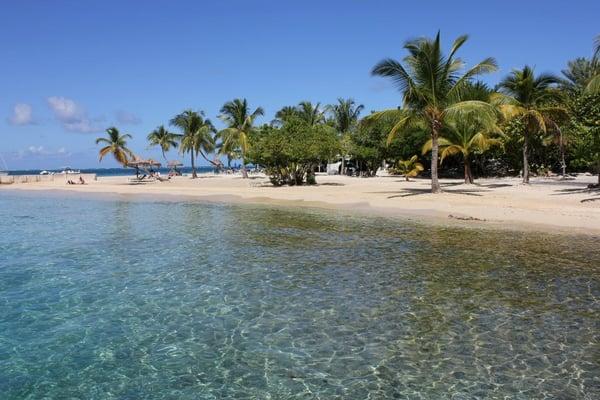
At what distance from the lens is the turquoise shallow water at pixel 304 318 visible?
5.68 m

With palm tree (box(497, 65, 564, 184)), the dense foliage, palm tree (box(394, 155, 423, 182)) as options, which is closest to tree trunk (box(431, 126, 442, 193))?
the dense foliage

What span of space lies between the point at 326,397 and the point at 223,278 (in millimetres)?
5649

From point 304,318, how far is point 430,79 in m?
19.9

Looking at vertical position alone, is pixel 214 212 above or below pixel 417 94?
below

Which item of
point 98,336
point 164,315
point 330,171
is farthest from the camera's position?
point 330,171

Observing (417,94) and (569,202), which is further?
(417,94)

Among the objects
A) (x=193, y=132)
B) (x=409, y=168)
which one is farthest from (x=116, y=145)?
(x=409, y=168)

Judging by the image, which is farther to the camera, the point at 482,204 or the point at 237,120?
the point at 237,120

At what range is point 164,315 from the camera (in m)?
8.14

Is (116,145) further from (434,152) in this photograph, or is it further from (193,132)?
(434,152)

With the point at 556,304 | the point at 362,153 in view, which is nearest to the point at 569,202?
the point at 556,304

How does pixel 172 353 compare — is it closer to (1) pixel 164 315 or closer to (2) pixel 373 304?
(1) pixel 164 315

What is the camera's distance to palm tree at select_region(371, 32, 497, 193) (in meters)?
24.4

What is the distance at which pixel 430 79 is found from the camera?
24.9 m
